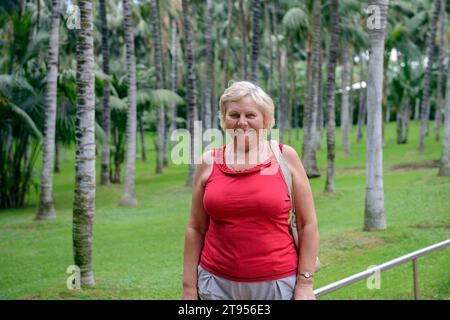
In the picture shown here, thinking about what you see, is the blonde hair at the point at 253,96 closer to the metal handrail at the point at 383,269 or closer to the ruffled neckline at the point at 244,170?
the ruffled neckline at the point at 244,170

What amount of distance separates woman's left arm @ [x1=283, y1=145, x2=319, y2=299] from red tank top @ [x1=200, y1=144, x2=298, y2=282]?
0.05 metres

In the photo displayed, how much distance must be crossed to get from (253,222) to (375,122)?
10225 millimetres

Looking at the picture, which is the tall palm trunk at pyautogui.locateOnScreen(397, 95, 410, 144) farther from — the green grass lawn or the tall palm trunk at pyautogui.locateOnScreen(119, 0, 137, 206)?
the tall palm trunk at pyautogui.locateOnScreen(119, 0, 137, 206)

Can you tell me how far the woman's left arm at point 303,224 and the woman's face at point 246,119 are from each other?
0.19 meters

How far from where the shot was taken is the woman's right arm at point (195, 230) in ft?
10.5

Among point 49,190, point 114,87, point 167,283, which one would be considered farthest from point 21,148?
point 167,283

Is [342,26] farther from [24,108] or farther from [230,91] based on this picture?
[230,91]

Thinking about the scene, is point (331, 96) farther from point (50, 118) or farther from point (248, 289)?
point (248, 289)

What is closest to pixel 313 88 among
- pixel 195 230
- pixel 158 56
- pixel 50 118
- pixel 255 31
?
pixel 255 31

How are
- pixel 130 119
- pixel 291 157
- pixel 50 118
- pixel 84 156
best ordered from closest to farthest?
pixel 291 157
pixel 84 156
pixel 50 118
pixel 130 119

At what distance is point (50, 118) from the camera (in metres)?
17.5

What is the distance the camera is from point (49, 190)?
17.8 meters

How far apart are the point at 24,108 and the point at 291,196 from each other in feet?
60.3

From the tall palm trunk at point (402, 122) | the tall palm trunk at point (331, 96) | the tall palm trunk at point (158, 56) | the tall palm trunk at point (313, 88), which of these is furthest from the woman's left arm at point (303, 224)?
the tall palm trunk at point (402, 122)
